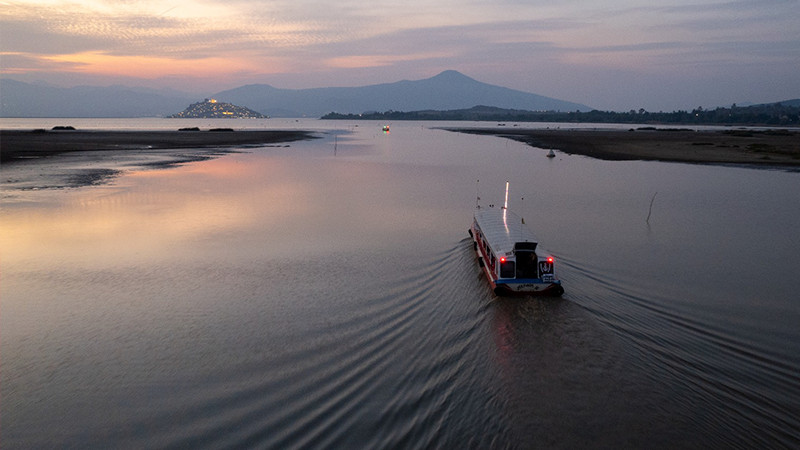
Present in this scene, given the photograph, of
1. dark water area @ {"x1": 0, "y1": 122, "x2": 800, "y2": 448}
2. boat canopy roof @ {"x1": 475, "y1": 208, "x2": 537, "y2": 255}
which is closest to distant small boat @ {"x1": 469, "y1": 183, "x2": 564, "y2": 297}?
boat canopy roof @ {"x1": 475, "y1": 208, "x2": 537, "y2": 255}

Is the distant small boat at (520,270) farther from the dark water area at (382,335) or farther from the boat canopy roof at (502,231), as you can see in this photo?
the dark water area at (382,335)

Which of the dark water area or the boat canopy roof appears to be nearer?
the dark water area

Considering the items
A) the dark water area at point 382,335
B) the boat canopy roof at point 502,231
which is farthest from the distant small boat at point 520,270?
the dark water area at point 382,335

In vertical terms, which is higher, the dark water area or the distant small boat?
the distant small boat

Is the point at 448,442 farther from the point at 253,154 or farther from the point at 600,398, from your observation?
the point at 253,154

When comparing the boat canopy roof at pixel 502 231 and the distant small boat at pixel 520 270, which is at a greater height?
the boat canopy roof at pixel 502 231

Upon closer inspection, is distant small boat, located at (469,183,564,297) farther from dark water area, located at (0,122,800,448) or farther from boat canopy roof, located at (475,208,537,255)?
dark water area, located at (0,122,800,448)
